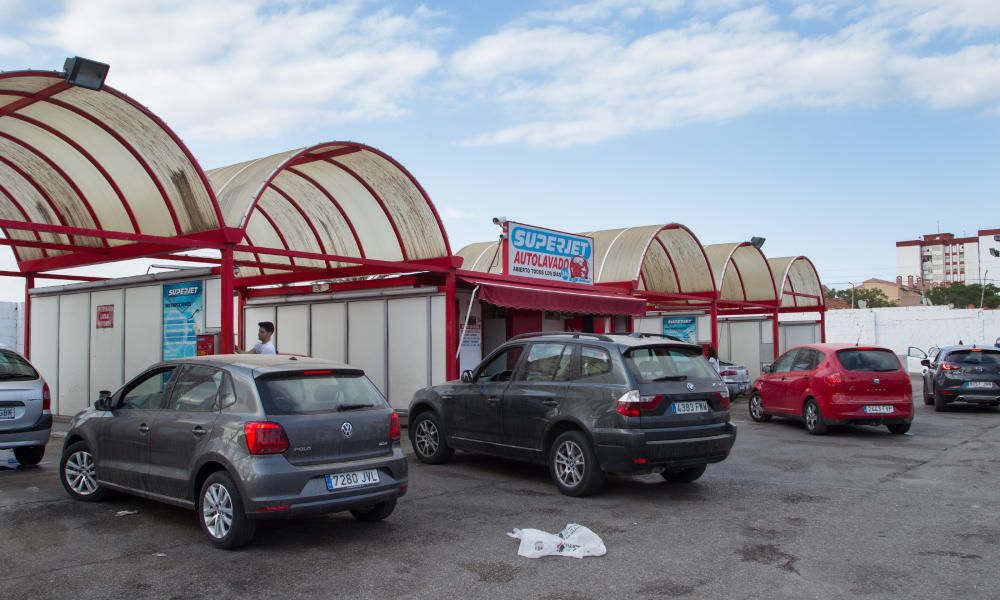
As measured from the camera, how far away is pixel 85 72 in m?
9.41

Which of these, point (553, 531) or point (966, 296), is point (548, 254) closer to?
point (553, 531)

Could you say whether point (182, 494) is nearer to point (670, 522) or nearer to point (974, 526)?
point (670, 522)

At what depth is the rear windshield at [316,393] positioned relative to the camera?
6.30 meters

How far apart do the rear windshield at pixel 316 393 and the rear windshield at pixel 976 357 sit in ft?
52.1

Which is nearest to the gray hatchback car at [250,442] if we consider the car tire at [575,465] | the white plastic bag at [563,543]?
the white plastic bag at [563,543]

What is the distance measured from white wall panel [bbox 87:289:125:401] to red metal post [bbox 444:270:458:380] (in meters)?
5.25

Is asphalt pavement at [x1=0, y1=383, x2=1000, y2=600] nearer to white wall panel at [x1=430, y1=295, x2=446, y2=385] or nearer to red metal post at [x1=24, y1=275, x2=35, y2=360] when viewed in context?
white wall panel at [x1=430, y1=295, x2=446, y2=385]

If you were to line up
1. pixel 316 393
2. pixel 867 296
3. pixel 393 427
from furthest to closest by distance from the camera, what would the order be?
1. pixel 867 296
2. pixel 393 427
3. pixel 316 393

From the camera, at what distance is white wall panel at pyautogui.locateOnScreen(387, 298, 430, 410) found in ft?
47.9

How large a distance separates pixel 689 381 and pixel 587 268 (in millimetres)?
10179

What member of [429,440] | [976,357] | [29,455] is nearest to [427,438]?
[429,440]

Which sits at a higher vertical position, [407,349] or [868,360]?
[407,349]

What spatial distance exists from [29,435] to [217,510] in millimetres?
4354

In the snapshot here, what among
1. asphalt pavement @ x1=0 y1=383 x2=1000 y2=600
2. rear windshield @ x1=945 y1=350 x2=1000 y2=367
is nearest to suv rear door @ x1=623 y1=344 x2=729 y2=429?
asphalt pavement @ x1=0 y1=383 x2=1000 y2=600
